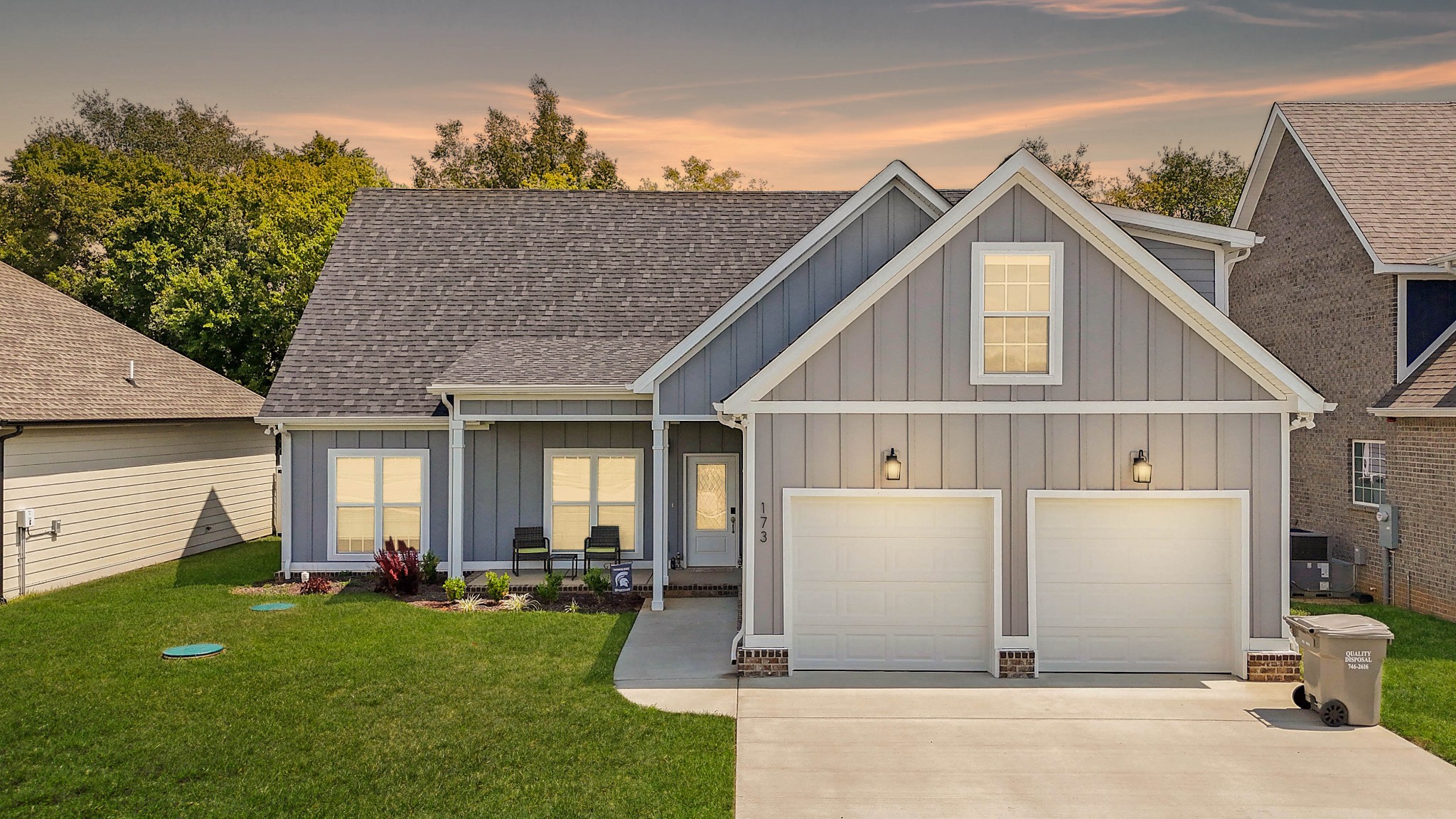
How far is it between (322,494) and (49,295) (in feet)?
28.2

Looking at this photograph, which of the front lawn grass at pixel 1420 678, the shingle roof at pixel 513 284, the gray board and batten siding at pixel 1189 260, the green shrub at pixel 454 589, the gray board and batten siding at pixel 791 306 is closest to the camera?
the front lawn grass at pixel 1420 678

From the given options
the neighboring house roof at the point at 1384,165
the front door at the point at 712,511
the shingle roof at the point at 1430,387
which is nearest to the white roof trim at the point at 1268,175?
the neighboring house roof at the point at 1384,165

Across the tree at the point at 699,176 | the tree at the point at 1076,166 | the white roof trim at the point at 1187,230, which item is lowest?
the white roof trim at the point at 1187,230

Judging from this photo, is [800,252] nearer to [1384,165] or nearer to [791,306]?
[791,306]

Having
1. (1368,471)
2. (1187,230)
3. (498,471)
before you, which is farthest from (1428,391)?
(498,471)

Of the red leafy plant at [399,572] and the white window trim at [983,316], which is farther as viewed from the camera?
the red leafy plant at [399,572]

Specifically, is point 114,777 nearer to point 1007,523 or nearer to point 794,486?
point 794,486

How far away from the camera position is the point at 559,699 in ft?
27.5

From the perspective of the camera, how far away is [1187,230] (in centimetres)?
1091

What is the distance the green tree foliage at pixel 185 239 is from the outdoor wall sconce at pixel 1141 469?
24653mm

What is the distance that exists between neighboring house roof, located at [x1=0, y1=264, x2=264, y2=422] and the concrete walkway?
9.91 metres

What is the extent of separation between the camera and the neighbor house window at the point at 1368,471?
14.0 metres

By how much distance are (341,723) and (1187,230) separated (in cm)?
1072

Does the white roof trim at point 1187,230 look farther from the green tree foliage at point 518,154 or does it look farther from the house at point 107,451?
the green tree foliage at point 518,154
